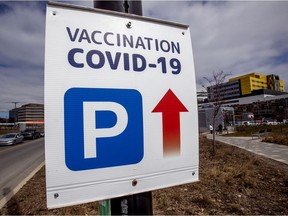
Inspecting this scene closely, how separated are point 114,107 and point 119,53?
0.28m

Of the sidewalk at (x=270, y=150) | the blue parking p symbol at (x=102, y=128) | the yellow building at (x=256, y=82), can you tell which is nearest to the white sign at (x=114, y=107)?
the blue parking p symbol at (x=102, y=128)

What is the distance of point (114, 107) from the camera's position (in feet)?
3.39

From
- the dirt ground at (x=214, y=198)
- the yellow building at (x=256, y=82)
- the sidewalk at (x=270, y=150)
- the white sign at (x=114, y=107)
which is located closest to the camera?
the white sign at (x=114, y=107)

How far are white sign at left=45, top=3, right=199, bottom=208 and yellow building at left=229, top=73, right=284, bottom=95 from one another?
125 metres

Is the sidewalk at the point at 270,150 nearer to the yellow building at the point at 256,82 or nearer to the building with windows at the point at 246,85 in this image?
the building with windows at the point at 246,85

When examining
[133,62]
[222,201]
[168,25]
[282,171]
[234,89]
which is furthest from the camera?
[234,89]

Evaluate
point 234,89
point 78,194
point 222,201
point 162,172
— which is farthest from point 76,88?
point 234,89

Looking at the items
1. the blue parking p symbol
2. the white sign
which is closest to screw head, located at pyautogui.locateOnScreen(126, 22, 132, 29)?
the white sign

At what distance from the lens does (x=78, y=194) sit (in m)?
0.94

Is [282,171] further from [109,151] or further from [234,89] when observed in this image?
[234,89]

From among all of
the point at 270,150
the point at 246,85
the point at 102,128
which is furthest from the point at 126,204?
the point at 246,85

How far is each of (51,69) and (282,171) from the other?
7.26 metres

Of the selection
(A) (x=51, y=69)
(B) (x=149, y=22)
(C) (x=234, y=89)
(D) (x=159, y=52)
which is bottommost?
(A) (x=51, y=69)

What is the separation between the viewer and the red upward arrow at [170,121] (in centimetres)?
115
